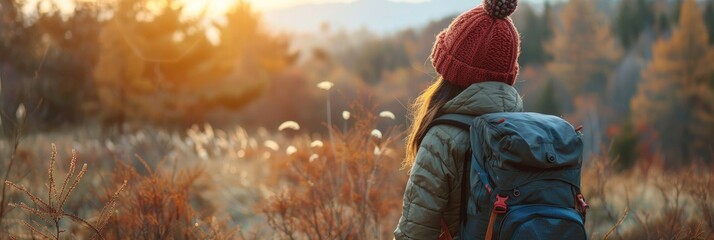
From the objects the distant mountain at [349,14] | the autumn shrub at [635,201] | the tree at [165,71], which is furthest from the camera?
the distant mountain at [349,14]

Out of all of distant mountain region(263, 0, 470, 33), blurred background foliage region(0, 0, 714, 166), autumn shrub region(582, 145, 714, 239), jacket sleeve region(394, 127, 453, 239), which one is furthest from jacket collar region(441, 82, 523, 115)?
distant mountain region(263, 0, 470, 33)

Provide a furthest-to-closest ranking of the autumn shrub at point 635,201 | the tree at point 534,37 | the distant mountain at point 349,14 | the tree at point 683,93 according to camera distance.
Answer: the distant mountain at point 349,14, the tree at point 534,37, the tree at point 683,93, the autumn shrub at point 635,201

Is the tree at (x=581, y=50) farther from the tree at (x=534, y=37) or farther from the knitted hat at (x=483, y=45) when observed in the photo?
the knitted hat at (x=483, y=45)

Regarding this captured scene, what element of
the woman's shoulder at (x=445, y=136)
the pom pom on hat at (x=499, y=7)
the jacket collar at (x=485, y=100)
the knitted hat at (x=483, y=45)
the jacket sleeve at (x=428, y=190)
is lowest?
the jacket sleeve at (x=428, y=190)

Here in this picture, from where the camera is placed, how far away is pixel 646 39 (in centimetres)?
4859

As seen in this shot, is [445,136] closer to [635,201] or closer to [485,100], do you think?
[485,100]

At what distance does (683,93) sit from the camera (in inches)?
1207

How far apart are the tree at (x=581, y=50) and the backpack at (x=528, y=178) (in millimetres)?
41258

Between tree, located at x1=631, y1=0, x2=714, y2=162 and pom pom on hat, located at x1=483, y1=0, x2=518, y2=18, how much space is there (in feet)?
99.7

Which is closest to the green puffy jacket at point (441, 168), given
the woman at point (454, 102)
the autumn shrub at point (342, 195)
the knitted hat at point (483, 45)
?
the woman at point (454, 102)

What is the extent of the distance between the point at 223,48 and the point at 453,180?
24.3 meters

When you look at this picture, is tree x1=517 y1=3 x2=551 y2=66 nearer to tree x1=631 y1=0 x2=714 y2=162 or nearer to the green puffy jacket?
tree x1=631 y1=0 x2=714 y2=162

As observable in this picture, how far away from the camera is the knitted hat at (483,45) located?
247cm

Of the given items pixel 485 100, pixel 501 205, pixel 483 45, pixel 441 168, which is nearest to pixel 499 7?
pixel 483 45
